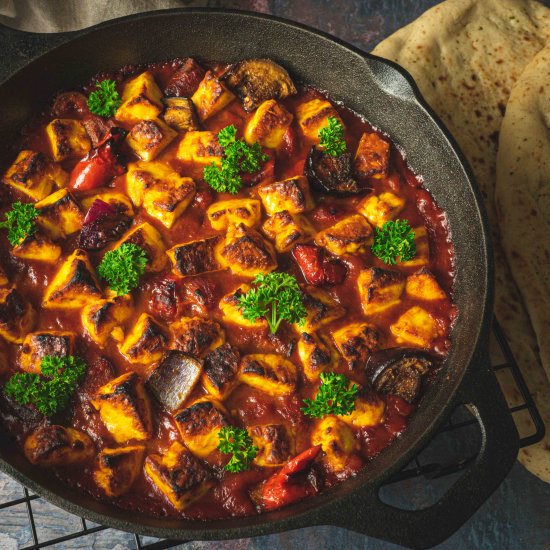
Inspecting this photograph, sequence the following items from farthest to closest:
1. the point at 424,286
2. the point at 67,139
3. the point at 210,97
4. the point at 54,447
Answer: the point at 210,97, the point at 67,139, the point at 424,286, the point at 54,447

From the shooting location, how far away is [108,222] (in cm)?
428

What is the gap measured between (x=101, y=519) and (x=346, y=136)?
295 cm

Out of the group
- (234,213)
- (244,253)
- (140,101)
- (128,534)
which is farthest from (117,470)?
(140,101)

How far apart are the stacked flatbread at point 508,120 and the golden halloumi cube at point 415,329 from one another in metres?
0.92

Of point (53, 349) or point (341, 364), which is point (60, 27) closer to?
point (53, 349)

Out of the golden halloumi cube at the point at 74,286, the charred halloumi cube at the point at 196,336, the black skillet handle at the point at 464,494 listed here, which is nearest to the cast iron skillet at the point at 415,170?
the black skillet handle at the point at 464,494

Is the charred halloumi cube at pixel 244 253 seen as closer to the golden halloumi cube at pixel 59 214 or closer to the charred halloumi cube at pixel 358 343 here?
the charred halloumi cube at pixel 358 343

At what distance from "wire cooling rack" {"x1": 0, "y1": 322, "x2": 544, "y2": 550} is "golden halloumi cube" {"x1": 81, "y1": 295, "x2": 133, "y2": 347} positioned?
4.52 feet

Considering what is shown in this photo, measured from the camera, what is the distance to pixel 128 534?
5.15 m

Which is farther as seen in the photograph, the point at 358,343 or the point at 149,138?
the point at 149,138

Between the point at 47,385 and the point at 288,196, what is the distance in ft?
6.10

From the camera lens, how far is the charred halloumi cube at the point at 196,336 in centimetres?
408

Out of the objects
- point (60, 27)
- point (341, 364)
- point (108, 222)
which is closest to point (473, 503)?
point (341, 364)

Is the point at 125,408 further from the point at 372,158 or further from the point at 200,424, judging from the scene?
the point at 372,158
